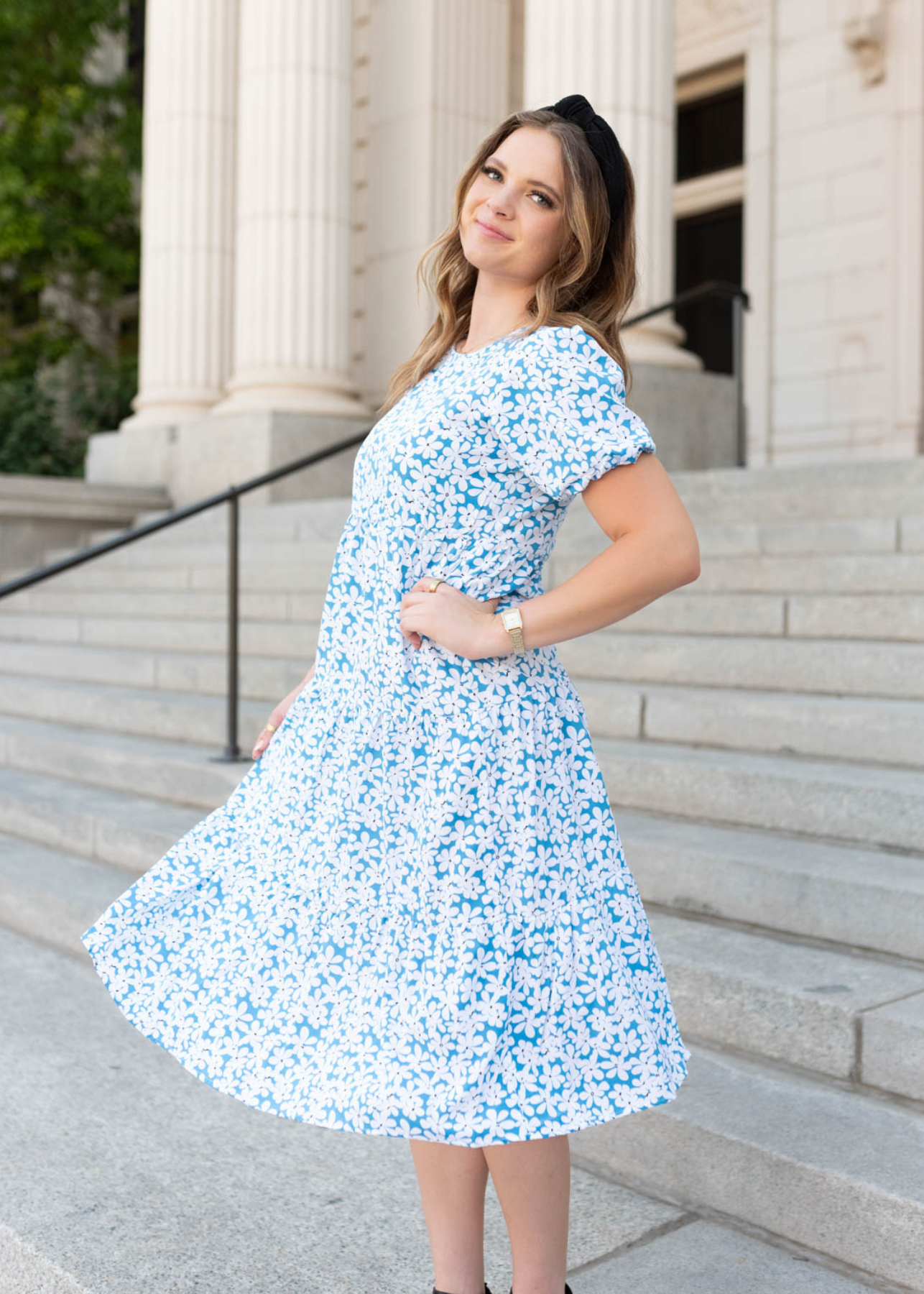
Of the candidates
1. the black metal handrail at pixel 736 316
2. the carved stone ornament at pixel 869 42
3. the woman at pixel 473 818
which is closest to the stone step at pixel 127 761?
the woman at pixel 473 818

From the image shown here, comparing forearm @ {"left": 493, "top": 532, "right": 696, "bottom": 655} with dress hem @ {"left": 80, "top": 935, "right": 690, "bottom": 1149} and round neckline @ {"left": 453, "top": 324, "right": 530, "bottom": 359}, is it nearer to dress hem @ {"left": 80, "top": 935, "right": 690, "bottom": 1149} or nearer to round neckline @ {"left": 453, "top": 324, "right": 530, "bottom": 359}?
round neckline @ {"left": 453, "top": 324, "right": 530, "bottom": 359}

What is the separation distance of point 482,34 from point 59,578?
20.8 feet

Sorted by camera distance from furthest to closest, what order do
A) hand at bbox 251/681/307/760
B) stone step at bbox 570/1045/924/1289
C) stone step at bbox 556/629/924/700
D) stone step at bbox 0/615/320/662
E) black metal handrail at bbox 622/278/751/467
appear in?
black metal handrail at bbox 622/278/751/467
stone step at bbox 0/615/320/662
stone step at bbox 556/629/924/700
stone step at bbox 570/1045/924/1289
hand at bbox 251/681/307/760

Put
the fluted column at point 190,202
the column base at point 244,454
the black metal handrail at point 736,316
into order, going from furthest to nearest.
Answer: the fluted column at point 190,202, the column base at point 244,454, the black metal handrail at point 736,316

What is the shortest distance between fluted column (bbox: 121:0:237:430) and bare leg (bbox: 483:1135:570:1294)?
1028cm

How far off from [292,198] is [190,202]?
151 cm

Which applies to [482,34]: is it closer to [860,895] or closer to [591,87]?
[591,87]

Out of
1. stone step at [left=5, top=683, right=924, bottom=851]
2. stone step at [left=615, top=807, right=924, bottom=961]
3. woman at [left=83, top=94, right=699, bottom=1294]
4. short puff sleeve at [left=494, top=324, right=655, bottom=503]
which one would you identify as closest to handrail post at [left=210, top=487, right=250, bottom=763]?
stone step at [left=5, top=683, right=924, bottom=851]

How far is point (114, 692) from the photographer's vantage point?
672cm

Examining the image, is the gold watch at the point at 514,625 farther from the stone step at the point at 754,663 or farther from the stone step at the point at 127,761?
the stone step at the point at 127,761

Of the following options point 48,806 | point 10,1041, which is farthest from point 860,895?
point 48,806

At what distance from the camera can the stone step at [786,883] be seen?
10.2 feet

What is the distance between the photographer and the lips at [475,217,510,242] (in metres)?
1.84

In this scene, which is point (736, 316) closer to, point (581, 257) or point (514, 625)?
point (581, 257)
